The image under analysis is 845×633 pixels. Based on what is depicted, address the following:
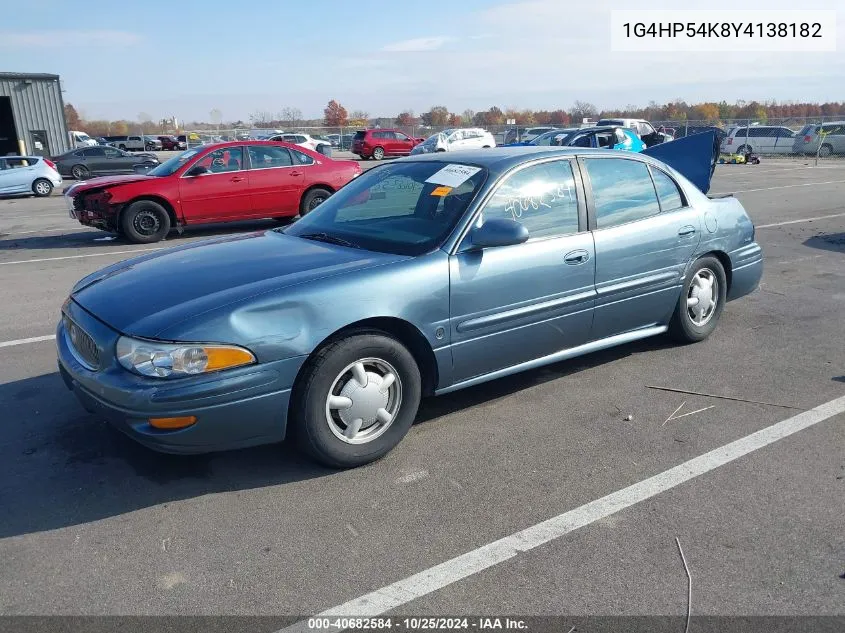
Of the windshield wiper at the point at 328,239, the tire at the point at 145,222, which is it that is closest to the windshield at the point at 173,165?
the tire at the point at 145,222

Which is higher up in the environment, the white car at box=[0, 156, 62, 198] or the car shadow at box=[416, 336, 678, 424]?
the white car at box=[0, 156, 62, 198]

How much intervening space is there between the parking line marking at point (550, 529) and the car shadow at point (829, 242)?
6.49 meters

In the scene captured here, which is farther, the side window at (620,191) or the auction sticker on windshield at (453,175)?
the side window at (620,191)

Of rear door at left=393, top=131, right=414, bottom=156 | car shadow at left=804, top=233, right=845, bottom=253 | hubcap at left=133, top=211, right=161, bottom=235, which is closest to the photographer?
car shadow at left=804, top=233, right=845, bottom=253

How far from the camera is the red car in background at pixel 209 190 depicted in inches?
422

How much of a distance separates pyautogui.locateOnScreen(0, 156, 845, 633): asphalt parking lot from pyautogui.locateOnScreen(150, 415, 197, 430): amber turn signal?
15.8 inches

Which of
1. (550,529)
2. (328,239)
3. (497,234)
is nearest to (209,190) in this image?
(328,239)

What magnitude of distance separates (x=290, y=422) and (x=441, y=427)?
3.30 feet

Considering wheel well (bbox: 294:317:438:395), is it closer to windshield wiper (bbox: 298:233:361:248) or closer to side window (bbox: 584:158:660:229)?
windshield wiper (bbox: 298:233:361:248)

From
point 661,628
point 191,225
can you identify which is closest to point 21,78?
point 191,225

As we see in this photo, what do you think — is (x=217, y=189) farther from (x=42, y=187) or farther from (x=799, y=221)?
(x=42, y=187)

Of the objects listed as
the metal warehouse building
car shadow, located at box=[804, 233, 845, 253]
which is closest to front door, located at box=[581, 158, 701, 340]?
car shadow, located at box=[804, 233, 845, 253]

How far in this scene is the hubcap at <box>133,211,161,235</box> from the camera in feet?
35.5

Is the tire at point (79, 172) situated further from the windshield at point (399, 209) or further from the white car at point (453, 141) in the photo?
the windshield at point (399, 209)
